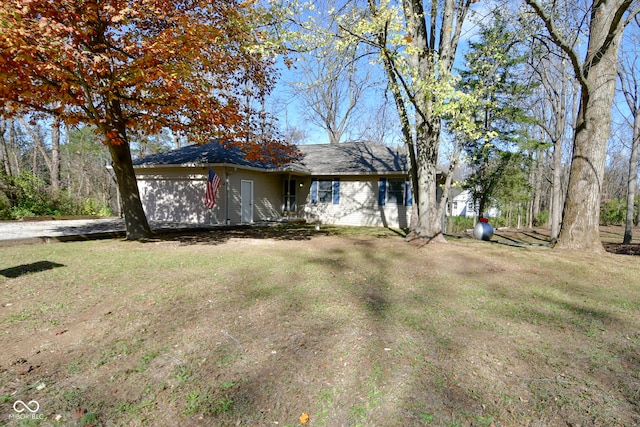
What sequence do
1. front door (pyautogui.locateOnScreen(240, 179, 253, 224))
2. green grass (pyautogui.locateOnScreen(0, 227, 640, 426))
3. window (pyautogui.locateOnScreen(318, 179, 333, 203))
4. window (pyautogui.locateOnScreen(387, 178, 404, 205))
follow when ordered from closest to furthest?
green grass (pyautogui.locateOnScreen(0, 227, 640, 426)) < front door (pyautogui.locateOnScreen(240, 179, 253, 224)) < window (pyautogui.locateOnScreen(387, 178, 404, 205)) < window (pyautogui.locateOnScreen(318, 179, 333, 203))

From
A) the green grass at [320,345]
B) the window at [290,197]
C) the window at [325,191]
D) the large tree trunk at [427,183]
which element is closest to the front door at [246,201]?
the window at [290,197]

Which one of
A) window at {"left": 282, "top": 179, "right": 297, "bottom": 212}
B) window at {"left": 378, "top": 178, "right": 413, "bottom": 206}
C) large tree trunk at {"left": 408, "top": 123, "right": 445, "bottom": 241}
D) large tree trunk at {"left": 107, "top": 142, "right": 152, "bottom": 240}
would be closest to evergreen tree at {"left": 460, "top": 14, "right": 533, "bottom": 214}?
window at {"left": 378, "top": 178, "right": 413, "bottom": 206}

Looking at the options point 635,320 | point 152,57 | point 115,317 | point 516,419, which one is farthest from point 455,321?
point 152,57

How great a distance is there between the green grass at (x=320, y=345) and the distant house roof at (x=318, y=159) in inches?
357

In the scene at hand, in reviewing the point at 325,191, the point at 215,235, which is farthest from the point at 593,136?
the point at 325,191

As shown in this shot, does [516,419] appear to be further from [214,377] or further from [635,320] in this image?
[635,320]

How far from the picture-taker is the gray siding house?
14.4 meters

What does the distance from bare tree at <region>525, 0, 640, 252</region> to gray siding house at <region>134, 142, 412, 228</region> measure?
303 inches

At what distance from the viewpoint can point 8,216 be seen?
14273 millimetres

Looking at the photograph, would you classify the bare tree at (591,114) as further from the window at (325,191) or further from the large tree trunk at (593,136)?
the window at (325,191)

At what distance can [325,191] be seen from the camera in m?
17.3

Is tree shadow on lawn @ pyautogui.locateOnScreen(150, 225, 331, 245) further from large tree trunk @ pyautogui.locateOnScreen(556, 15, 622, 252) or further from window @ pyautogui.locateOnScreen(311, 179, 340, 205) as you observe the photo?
large tree trunk @ pyautogui.locateOnScreen(556, 15, 622, 252)

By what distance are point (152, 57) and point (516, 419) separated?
26.4ft

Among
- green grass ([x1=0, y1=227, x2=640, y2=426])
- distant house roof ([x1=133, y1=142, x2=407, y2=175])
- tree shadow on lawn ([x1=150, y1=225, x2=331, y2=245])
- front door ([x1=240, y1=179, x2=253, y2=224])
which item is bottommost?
green grass ([x1=0, y1=227, x2=640, y2=426])
